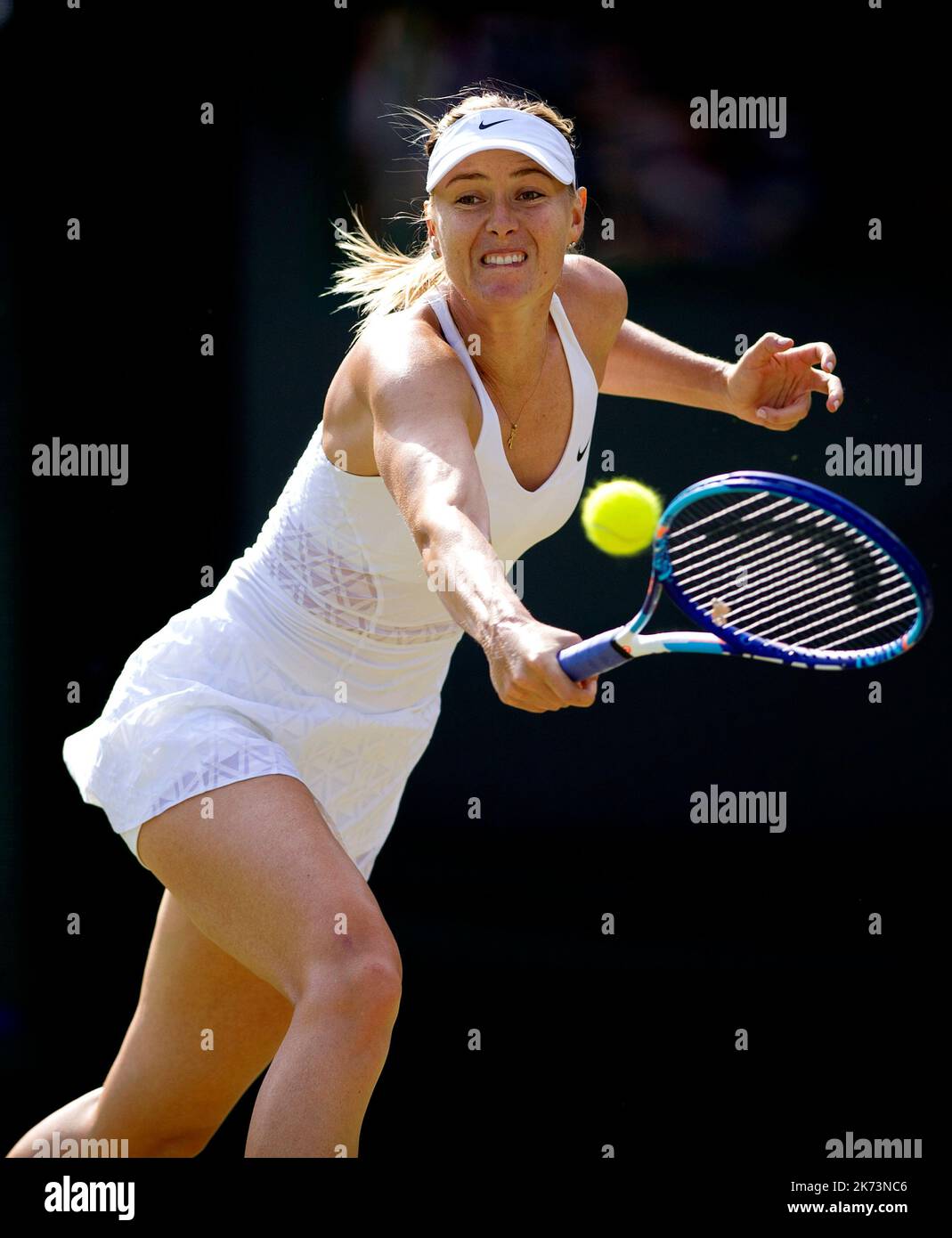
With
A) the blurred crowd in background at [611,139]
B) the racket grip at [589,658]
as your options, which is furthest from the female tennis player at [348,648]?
the blurred crowd in background at [611,139]

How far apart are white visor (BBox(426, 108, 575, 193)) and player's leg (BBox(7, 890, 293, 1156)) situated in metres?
1.03

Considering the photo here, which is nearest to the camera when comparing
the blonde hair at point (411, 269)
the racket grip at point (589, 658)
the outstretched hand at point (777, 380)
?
the racket grip at point (589, 658)

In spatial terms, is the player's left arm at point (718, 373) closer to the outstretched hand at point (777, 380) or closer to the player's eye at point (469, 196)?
the outstretched hand at point (777, 380)

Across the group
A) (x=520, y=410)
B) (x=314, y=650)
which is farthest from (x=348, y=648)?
(x=520, y=410)

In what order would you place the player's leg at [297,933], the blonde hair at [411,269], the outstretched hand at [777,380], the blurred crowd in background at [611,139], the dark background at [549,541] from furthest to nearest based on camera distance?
the blurred crowd in background at [611,139], the dark background at [549,541], the outstretched hand at [777,380], the blonde hair at [411,269], the player's leg at [297,933]

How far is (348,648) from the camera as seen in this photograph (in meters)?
2.29

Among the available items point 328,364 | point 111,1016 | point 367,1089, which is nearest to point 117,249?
point 328,364

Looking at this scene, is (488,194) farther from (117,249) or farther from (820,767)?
(820,767)

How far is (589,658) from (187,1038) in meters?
0.99

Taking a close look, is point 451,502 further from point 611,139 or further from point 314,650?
point 611,139

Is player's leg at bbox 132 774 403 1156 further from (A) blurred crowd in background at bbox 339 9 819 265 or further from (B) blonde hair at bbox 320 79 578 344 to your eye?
(A) blurred crowd in background at bbox 339 9 819 265

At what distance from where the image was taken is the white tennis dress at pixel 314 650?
214 centimetres

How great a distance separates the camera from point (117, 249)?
3.65m

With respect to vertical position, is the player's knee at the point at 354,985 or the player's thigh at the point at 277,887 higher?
the player's thigh at the point at 277,887
